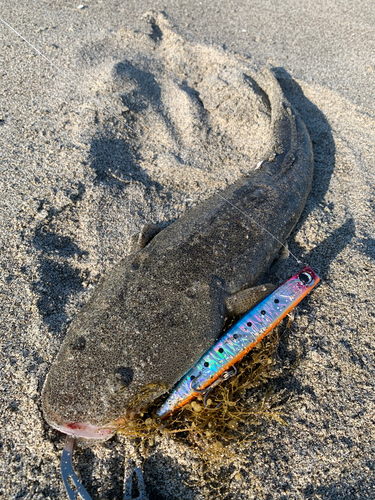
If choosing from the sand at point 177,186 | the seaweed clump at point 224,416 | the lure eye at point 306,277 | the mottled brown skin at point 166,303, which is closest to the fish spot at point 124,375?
the mottled brown skin at point 166,303

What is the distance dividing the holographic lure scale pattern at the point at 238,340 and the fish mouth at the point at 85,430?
0.36m

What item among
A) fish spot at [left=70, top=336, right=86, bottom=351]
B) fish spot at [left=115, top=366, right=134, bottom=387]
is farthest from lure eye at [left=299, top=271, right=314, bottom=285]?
fish spot at [left=70, top=336, right=86, bottom=351]

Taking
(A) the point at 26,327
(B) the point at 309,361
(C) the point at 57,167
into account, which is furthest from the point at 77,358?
(C) the point at 57,167

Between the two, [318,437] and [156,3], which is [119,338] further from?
[156,3]

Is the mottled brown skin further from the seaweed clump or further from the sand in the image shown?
the sand

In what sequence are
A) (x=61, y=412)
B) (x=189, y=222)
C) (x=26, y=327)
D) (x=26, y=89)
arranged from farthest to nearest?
1. (x=26, y=89)
2. (x=189, y=222)
3. (x=26, y=327)
4. (x=61, y=412)

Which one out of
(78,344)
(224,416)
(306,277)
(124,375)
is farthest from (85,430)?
(306,277)

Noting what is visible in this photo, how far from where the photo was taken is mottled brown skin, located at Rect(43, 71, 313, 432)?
2.23 meters

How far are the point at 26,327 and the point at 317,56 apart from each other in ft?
18.5

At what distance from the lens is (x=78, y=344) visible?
232 centimetres

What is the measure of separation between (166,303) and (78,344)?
654mm

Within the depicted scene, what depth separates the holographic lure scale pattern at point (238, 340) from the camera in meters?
2.42

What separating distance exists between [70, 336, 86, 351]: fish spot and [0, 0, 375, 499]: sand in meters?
0.37

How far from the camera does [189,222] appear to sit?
3094mm
